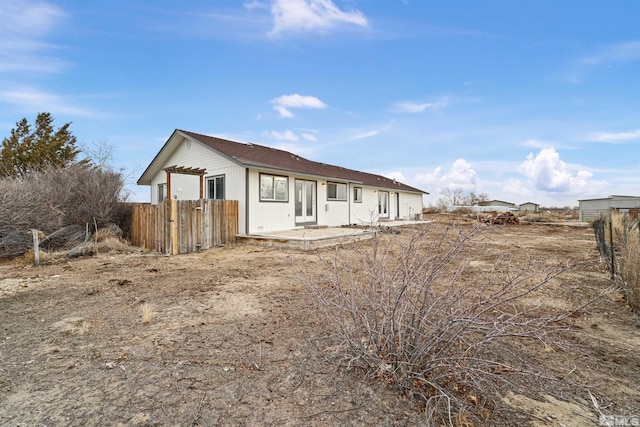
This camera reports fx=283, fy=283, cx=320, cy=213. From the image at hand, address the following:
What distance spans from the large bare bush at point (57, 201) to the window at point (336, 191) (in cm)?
934

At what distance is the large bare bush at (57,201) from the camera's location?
787 cm

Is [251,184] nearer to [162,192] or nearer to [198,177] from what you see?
[198,177]

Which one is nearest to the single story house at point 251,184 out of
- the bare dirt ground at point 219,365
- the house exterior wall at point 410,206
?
the bare dirt ground at point 219,365

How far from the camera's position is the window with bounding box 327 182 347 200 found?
1519cm

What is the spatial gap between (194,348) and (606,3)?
34.1 ft

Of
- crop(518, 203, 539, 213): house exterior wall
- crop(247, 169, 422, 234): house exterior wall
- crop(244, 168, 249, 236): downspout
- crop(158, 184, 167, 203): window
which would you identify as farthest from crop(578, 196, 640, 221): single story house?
crop(158, 184, 167, 203): window

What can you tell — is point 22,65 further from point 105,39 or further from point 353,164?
point 353,164

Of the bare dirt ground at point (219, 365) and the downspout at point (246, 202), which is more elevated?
the downspout at point (246, 202)

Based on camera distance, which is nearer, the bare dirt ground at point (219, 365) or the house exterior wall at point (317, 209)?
the bare dirt ground at point (219, 365)

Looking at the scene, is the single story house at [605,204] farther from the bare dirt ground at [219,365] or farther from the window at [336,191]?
the bare dirt ground at [219,365]

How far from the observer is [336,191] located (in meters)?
15.7

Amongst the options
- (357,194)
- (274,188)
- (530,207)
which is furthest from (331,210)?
(530,207)

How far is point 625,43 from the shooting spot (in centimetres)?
756

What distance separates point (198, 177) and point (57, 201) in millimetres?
4811
